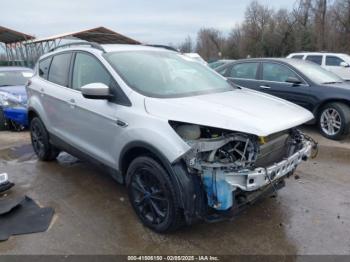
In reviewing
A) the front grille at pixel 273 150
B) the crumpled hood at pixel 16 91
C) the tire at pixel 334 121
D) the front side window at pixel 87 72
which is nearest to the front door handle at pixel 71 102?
the front side window at pixel 87 72

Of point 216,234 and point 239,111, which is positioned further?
point 216,234

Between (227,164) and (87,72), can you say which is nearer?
(227,164)

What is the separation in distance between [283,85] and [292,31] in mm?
34827

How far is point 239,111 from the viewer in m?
3.02

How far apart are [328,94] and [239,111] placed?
4.48 m

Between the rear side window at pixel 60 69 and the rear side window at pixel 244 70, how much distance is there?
15.2 ft

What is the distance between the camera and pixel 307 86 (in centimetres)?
702

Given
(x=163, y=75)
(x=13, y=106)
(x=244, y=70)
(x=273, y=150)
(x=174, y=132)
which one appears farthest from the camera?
(x=244, y=70)

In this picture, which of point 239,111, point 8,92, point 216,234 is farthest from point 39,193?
point 8,92

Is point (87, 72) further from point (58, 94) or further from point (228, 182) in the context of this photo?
point (228, 182)

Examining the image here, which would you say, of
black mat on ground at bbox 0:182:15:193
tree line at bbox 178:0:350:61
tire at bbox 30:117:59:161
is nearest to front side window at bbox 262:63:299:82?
tire at bbox 30:117:59:161

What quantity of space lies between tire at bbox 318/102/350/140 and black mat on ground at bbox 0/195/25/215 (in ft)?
18.5

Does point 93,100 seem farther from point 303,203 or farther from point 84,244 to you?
point 303,203

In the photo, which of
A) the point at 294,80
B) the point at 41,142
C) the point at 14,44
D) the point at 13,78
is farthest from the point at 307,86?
the point at 14,44
